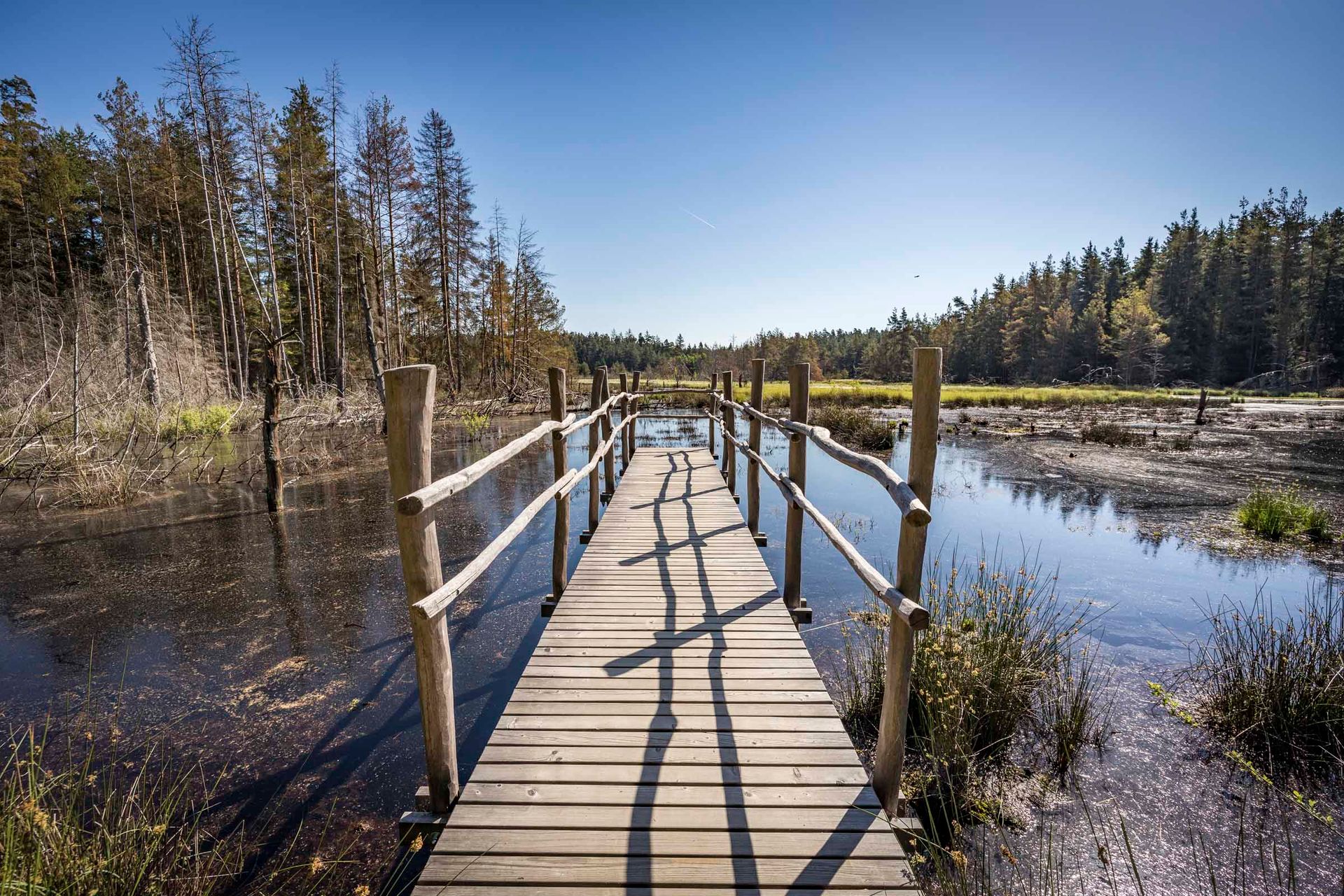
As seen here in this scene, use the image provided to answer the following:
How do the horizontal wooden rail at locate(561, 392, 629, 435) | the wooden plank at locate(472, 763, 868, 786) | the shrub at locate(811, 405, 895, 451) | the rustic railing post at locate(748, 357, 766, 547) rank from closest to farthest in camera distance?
the wooden plank at locate(472, 763, 868, 786) < the horizontal wooden rail at locate(561, 392, 629, 435) < the rustic railing post at locate(748, 357, 766, 547) < the shrub at locate(811, 405, 895, 451)

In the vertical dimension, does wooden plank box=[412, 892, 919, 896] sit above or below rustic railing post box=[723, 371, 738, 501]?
below

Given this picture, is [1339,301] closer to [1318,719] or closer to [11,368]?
[1318,719]

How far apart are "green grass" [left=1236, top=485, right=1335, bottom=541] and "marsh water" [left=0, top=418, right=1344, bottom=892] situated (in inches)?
50.8

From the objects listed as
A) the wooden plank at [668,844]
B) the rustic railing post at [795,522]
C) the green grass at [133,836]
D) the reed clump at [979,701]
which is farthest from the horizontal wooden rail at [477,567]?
the reed clump at [979,701]

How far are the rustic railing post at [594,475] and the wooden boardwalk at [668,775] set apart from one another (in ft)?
7.26

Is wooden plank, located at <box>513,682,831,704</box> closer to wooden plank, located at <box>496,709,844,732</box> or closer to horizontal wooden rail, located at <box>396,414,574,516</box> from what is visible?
wooden plank, located at <box>496,709,844,732</box>

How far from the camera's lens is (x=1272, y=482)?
11461 mm

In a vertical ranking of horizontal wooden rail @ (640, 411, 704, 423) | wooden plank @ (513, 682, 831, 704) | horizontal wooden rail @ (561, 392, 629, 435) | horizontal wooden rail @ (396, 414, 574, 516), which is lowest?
wooden plank @ (513, 682, 831, 704)

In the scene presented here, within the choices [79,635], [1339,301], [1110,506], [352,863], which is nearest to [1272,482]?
[1110,506]

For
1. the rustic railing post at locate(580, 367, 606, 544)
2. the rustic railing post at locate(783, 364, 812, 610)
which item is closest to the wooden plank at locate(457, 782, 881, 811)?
the rustic railing post at locate(783, 364, 812, 610)

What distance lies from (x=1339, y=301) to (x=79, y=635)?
2597 inches

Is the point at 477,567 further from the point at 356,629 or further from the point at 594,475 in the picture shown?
the point at 594,475

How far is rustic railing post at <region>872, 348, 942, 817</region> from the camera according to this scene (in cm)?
215

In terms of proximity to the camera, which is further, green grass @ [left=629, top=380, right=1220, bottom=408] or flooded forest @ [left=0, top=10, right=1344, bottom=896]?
green grass @ [left=629, top=380, right=1220, bottom=408]
